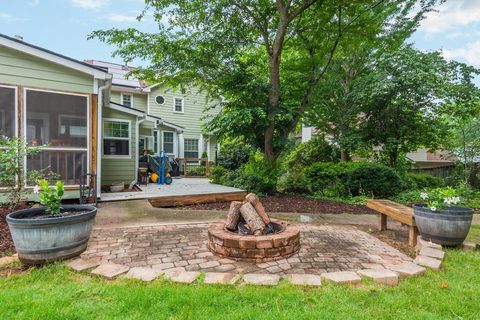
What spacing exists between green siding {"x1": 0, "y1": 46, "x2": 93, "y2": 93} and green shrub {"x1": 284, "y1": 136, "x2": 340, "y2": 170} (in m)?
8.68

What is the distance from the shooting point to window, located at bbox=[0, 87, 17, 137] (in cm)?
508

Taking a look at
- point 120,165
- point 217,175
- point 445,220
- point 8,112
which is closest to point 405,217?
point 445,220

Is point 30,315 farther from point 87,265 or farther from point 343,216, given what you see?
point 343,216

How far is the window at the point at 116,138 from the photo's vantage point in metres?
8.59

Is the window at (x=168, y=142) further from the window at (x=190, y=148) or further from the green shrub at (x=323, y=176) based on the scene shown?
the green shrub at (x=323, y=176)

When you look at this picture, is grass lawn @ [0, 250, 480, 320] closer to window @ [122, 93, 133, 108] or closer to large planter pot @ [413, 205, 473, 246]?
large planter pot @ [413, 205, 473, 246]

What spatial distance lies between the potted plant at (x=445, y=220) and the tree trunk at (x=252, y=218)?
2141 millimetres

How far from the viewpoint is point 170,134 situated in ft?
49.3

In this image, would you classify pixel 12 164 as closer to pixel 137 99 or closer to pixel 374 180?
pixel 374 180

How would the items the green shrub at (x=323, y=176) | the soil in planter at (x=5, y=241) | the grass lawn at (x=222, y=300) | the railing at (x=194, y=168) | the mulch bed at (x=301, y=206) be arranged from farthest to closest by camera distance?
the railing at (x=194, y=168)
the green shrub at (x=323, y=176)
the mulch bed at (x=301, y=206)
the soil in planter at (x=5, y=241)
the grass lawn at (x=222, y=300)

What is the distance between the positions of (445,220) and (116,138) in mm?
8660

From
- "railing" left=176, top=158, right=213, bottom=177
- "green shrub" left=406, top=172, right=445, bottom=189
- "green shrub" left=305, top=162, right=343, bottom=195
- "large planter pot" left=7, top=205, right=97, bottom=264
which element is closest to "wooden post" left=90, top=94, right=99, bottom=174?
"large planter pot" left=7, top=205, right=97, bottom=264

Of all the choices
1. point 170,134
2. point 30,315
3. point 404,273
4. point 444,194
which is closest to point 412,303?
point 404,273

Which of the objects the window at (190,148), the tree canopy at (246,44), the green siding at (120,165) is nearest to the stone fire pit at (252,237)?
the tree canopy at (246,44)
